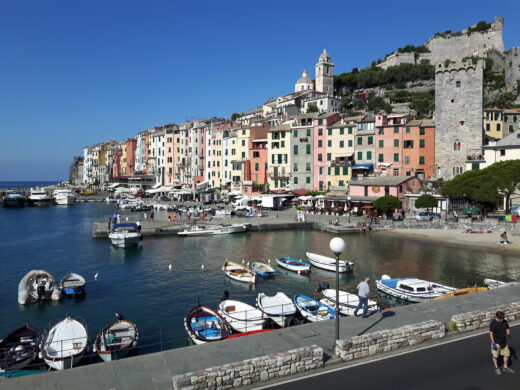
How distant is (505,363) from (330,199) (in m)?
53.7

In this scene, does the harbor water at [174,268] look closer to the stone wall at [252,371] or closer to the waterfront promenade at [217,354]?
the waterfront promenade at [217,354]

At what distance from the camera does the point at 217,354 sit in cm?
1292

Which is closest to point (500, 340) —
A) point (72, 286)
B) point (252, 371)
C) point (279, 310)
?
point (252, 371)

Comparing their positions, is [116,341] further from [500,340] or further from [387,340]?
[500,340]

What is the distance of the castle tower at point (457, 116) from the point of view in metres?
62.7

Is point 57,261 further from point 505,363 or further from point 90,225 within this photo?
point 505,363

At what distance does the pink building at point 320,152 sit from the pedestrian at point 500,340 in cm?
6243

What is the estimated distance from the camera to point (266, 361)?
11156 mm

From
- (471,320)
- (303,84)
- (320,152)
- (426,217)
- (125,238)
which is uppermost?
(303,84)

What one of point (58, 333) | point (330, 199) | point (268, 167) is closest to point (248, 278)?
point (58, 333)

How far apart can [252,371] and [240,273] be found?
64.0 feet

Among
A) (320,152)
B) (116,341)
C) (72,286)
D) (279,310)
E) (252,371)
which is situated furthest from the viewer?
(320,152)

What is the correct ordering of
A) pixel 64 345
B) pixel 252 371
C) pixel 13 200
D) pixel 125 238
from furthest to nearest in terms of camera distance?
pixel 13 200, pixel 125 238, pixel 64 345, pixel 252 371

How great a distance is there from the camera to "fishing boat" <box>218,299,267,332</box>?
63.3 feet
